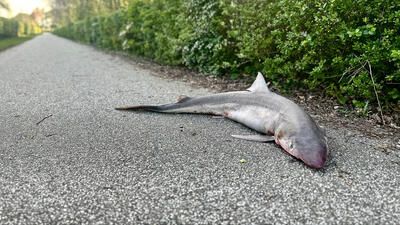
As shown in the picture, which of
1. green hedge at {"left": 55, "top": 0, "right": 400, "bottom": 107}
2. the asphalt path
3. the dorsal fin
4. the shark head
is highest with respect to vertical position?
green hedge at {"left": 55, "top": 0, "right": 400, "bottom": 107}

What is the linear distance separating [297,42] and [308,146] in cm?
180

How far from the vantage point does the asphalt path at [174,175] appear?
1562 millimetres

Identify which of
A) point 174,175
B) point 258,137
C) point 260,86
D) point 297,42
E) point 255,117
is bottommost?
point 174,175

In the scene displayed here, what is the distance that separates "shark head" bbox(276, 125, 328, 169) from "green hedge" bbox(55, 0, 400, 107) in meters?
1.20

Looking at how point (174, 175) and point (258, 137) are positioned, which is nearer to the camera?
A: point (174, 175)

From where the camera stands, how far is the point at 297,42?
11.3 feet

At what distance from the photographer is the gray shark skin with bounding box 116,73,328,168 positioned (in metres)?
2.06

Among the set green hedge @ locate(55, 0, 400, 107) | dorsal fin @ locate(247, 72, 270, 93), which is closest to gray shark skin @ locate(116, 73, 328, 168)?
dorsal fin @ locate(247, 72, 270, 93)

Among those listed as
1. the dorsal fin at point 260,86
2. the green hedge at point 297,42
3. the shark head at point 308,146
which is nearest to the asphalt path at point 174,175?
the shark head at point 308,146

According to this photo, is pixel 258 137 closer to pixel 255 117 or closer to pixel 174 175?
pixel 255 117

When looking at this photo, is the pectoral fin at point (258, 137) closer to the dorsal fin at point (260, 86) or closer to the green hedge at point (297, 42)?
the dorsal fin at point (260, 86)

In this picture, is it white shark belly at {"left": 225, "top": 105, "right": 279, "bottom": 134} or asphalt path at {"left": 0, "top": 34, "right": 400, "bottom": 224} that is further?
white shark belly at {"left": 225, "top": 105, "right": 279, "bottom": 134}

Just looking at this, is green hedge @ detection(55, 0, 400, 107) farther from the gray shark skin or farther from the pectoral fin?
the pectoral fin

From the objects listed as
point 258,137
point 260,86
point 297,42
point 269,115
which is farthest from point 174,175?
point 297,42
